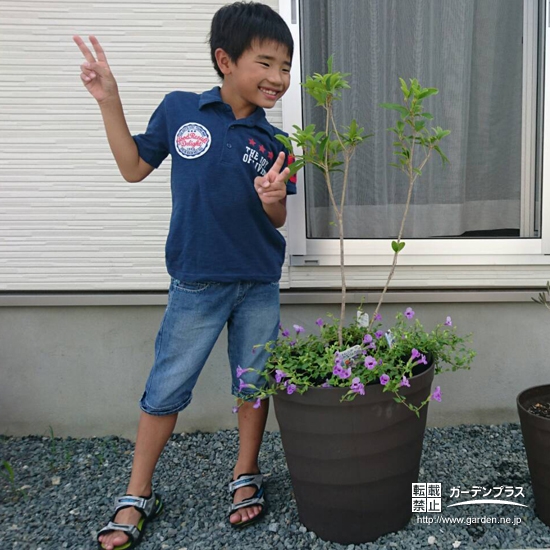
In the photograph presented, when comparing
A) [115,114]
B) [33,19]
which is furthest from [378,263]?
[33,19]

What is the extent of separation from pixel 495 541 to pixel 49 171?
229 cm

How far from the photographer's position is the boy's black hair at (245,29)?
1911 millimetres

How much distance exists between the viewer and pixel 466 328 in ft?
9.02

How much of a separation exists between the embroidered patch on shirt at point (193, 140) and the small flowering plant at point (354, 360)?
0.69m

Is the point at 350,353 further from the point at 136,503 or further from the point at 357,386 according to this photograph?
the point at 136,503

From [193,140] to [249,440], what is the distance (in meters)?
1.10

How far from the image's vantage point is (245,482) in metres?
2.21

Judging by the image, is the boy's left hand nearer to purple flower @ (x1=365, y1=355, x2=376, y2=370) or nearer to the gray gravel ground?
purple flower @ (x1=365, y1=355, x2=376, y2=370)

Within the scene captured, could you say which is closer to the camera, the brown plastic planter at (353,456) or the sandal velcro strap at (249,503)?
the brown plastic planter at (353,456)

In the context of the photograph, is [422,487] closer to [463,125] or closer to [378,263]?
[378,263]

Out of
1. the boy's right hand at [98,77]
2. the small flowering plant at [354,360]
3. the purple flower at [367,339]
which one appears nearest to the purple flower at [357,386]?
the small flowering plant at [354,360]

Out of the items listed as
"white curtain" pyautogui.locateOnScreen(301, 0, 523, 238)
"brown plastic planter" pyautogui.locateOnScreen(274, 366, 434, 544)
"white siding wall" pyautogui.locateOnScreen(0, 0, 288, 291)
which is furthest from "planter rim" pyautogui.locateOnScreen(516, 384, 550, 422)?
"white siding wall" pyautogui.locateOnScreen(0, 0, 288, 291)

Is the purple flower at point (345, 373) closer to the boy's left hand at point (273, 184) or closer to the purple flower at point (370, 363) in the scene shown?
the purple flower at point (370, 363)

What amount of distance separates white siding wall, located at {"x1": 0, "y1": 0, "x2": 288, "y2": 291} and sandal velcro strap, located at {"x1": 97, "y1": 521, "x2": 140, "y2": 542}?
106 centimetres
